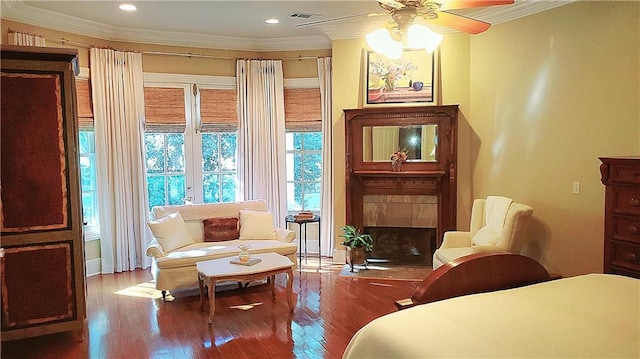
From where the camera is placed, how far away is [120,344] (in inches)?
135

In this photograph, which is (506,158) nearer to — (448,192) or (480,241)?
(448,192)

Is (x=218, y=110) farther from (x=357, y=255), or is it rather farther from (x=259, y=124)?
(x=357, y=255)

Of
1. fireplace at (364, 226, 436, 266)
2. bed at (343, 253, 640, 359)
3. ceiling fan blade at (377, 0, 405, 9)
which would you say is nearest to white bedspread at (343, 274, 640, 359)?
bed at (343, 253, 640, 359)

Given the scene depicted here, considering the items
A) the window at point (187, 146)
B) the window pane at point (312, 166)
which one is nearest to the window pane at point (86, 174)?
the window at point (187, 146)

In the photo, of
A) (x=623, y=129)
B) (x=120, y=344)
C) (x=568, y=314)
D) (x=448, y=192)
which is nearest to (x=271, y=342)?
(x=120, y=344)

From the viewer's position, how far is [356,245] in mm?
5355

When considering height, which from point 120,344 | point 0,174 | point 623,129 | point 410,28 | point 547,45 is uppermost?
point 547,45

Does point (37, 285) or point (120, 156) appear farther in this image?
point (120, 156)

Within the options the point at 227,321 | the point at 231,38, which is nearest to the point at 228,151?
the point at 231,38

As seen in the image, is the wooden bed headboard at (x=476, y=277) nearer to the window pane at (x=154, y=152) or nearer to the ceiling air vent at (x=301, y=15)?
the ceiling air vent at (x=301, y=15)

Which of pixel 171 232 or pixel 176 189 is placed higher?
pixel 176 189

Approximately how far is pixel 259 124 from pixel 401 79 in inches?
76.9

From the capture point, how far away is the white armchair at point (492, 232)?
4.18 m

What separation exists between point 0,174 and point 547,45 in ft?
15.5
